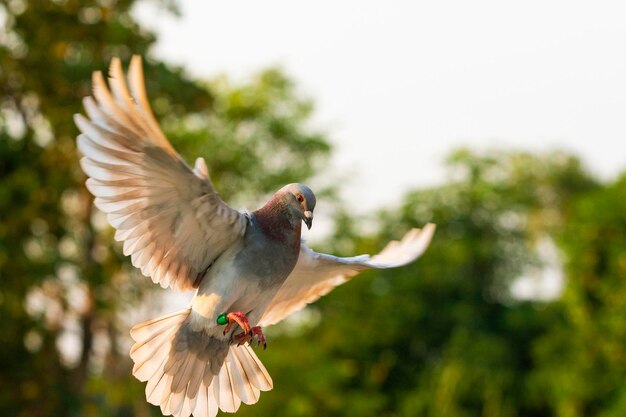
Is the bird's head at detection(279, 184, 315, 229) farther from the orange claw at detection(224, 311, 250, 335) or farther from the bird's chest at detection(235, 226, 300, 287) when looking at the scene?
the orange claw at detection(224, 311, 250, 335)

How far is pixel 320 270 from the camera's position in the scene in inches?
271

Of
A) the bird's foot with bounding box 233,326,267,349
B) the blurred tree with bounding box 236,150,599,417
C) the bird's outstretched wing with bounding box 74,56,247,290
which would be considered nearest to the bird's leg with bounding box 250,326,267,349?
the bird's foot with bounding box 233,326,267,349

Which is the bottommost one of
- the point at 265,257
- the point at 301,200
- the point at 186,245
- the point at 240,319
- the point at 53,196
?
the point at 53,196

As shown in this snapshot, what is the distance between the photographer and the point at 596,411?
106ft

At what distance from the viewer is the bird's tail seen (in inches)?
235

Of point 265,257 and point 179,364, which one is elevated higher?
point 265,257

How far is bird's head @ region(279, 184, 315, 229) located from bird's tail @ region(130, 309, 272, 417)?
35.2 inches

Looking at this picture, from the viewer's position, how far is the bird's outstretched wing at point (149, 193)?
5.16 m

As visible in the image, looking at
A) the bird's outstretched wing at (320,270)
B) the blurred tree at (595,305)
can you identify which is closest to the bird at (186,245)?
the bird's outstretched wing at (320,270)

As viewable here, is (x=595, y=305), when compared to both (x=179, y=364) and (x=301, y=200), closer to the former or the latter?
(x=179, y=364)

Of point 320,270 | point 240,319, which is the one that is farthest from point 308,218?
point 320,270

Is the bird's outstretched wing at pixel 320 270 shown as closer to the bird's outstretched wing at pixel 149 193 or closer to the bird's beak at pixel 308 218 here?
the bird's outstretched wing at pixel 149 193

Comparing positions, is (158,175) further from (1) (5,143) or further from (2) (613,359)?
(2) (613,359)

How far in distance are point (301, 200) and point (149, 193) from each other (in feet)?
2.36
